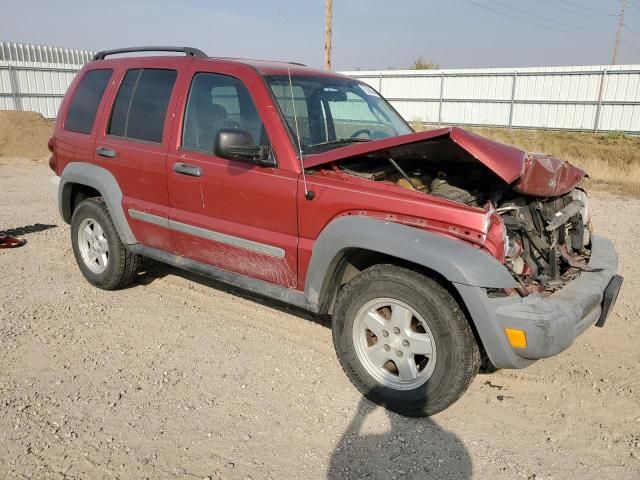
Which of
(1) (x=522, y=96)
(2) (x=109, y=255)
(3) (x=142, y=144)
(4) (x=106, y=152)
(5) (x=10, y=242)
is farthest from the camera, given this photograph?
(1) (x=522, y=96)

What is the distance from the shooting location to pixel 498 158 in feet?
9.56

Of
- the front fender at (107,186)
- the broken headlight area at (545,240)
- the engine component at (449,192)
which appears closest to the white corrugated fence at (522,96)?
the broken headlight area at (545,240)

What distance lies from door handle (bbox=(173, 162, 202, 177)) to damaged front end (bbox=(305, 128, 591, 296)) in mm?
947

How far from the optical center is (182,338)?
406cm

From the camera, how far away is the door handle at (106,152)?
440 cm

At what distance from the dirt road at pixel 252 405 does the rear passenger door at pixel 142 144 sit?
32.8 inches

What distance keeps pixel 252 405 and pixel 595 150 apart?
17.2m

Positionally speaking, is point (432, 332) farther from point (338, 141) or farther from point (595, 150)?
point (595, 150)

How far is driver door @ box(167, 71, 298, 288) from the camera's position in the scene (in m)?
3.45

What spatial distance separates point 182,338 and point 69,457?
1417 mm

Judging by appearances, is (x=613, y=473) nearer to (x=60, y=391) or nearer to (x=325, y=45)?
(x=60, y=391)

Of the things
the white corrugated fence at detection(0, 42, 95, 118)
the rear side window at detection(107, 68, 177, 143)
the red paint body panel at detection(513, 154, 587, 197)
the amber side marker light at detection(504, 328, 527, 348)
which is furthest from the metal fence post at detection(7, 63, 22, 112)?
the amber side marker light at detection(504, 328, 527, 348)

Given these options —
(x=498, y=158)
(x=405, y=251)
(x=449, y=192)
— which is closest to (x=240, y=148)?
(x=405, y=251)

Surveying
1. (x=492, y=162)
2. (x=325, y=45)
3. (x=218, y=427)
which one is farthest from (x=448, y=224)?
(x=325, y=45)
